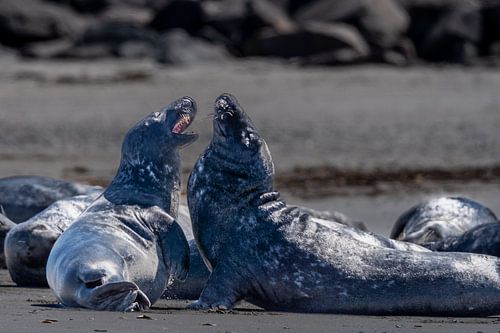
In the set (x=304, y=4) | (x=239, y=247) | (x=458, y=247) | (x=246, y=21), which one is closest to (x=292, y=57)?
(x=246, y=21)

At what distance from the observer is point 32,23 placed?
24812 mm

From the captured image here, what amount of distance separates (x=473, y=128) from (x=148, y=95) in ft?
12.9

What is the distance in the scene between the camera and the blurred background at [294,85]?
1411cm

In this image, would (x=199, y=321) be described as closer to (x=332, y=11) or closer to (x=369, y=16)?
(x=369, y=16)

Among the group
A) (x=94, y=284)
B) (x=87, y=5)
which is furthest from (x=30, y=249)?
(x=87, y=5)

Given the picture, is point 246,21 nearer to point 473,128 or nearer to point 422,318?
point 473,128

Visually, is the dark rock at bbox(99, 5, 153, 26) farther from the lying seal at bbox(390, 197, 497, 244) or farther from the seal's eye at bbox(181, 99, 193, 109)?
the seal's eye at bbox(181, 99, 193, 109)

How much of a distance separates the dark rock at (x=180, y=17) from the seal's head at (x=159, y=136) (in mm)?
17457

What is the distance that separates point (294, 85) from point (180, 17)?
6.80 meters

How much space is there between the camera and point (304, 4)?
26406 millimetres

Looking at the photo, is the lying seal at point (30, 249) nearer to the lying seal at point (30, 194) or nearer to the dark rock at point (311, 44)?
the lying seal at point (30, 194)

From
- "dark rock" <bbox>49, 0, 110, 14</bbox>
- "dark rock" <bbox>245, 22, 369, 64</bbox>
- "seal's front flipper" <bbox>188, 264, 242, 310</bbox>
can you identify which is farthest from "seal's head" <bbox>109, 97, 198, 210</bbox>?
"dark rock" <bbox>49, 0, 110, 14</bbox>

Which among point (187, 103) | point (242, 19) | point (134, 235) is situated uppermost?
point (187, 103)

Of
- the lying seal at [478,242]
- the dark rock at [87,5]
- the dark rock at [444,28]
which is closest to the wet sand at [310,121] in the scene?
the dark rock at [444,28]
